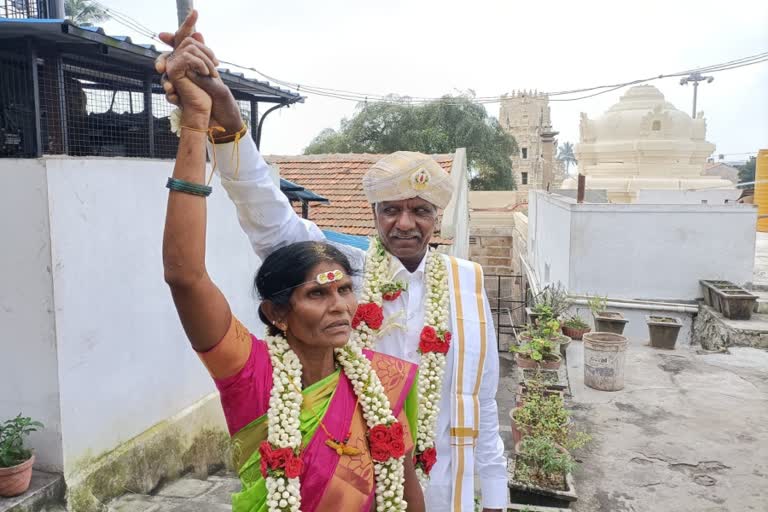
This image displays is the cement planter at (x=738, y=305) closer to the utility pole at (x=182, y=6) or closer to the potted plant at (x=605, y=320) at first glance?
the potted plant at (x=605, y=320)

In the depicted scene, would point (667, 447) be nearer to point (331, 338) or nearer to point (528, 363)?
point (528, 363)

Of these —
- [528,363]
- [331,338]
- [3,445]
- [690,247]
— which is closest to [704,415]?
[528,363]

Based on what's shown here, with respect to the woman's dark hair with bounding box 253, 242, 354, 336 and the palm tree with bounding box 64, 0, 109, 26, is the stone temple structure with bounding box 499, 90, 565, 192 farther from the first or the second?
the woman's dark hair with bounding box 253, 242, 354, 336

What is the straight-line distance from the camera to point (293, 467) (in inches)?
57.4

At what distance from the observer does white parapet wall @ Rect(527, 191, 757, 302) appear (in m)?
9.17

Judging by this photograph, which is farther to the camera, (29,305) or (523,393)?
(523,393)

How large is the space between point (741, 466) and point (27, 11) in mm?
6931

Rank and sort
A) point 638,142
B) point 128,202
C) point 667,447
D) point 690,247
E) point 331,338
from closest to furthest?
point 331,338
point 128,202
point 667,447
point 690,247
point 638,142

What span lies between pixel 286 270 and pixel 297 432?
1.33 ft

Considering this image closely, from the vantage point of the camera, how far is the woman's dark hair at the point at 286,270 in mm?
1549

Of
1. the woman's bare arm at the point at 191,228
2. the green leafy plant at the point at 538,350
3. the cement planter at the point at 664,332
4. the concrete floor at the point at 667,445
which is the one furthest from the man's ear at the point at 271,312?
the cement planter at the point at 664,332

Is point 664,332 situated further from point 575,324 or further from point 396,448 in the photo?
point 396,448

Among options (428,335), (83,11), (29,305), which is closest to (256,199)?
(428,335)

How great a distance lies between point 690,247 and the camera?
365 inches
